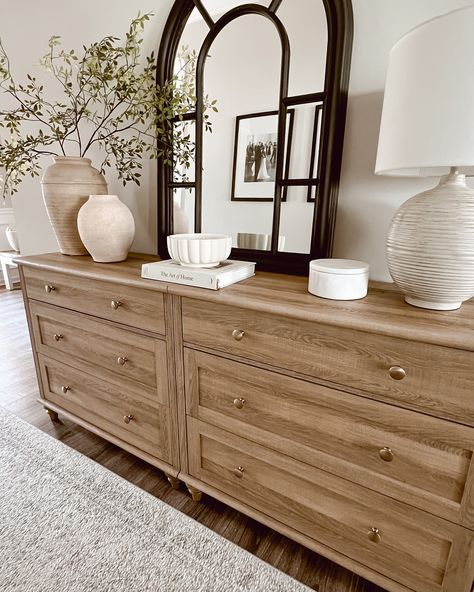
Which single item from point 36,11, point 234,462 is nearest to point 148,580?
point 234,462

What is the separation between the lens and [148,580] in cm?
101

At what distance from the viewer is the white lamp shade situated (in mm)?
610

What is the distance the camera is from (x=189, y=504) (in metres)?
1.29

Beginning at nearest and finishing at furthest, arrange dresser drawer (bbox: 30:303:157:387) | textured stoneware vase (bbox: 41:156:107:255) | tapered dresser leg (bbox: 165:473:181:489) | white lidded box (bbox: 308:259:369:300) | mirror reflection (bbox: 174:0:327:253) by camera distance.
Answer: white lidded box (bbox: 308:259:369:300), mirror reflection (bbox: 174:0:327:253), dresser drawer (bbox: 30:303:157:387), tapered dresser leg (bbox: 165:473:181:489), textured stoneware vase (bbox: 41:156:107:255)

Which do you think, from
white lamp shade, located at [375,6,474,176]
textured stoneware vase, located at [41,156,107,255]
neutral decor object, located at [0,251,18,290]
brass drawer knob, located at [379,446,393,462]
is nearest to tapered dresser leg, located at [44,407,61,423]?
textured stoneware vase, located at [41,156,107,255]

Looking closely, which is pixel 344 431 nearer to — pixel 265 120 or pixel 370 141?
pixel 370 141

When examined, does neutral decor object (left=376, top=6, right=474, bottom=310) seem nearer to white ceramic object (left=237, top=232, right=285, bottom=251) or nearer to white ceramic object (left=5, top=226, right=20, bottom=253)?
white ceramic object (left=237, top=232, right=285, bottom=251)

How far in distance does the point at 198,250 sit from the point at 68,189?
826 mm

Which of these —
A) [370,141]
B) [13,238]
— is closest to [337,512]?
[370,141]

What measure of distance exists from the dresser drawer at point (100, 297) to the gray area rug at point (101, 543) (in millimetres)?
730

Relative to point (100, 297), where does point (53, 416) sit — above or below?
below

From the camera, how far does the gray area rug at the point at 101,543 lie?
3.30ft

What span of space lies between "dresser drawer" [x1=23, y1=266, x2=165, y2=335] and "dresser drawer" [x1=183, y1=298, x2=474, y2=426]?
16 centimetres

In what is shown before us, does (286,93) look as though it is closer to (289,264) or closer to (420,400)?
(289,264)
